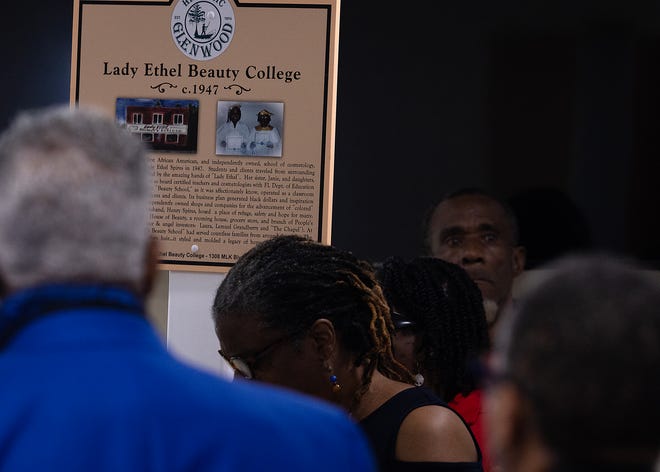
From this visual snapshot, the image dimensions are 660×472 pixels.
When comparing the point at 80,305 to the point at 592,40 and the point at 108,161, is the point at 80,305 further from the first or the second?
the point at 592,40

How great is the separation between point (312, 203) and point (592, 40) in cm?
101

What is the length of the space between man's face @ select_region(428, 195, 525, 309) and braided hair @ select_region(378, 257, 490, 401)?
27.7 inches

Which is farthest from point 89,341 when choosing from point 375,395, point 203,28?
point 203,28

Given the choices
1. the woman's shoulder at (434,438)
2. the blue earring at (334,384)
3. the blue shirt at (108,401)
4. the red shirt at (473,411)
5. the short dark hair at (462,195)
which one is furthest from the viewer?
the short dark hair at (462,195)

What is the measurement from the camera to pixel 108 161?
1.21m

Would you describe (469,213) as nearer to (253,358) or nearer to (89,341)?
(253,358)

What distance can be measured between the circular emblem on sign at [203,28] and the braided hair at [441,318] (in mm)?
871

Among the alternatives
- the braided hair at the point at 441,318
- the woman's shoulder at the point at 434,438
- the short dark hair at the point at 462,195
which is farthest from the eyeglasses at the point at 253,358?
the short dark hair at the point at 462,195

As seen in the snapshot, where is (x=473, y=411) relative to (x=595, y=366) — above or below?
below

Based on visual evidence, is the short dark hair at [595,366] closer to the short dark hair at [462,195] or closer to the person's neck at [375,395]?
the person's neck at [375,395]

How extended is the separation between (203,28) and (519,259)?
4.41 ft

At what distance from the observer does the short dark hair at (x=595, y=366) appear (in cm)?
104

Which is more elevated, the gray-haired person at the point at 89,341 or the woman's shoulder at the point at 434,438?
the gray-haired person at the point at 89,341

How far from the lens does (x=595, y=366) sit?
3.42 ft
